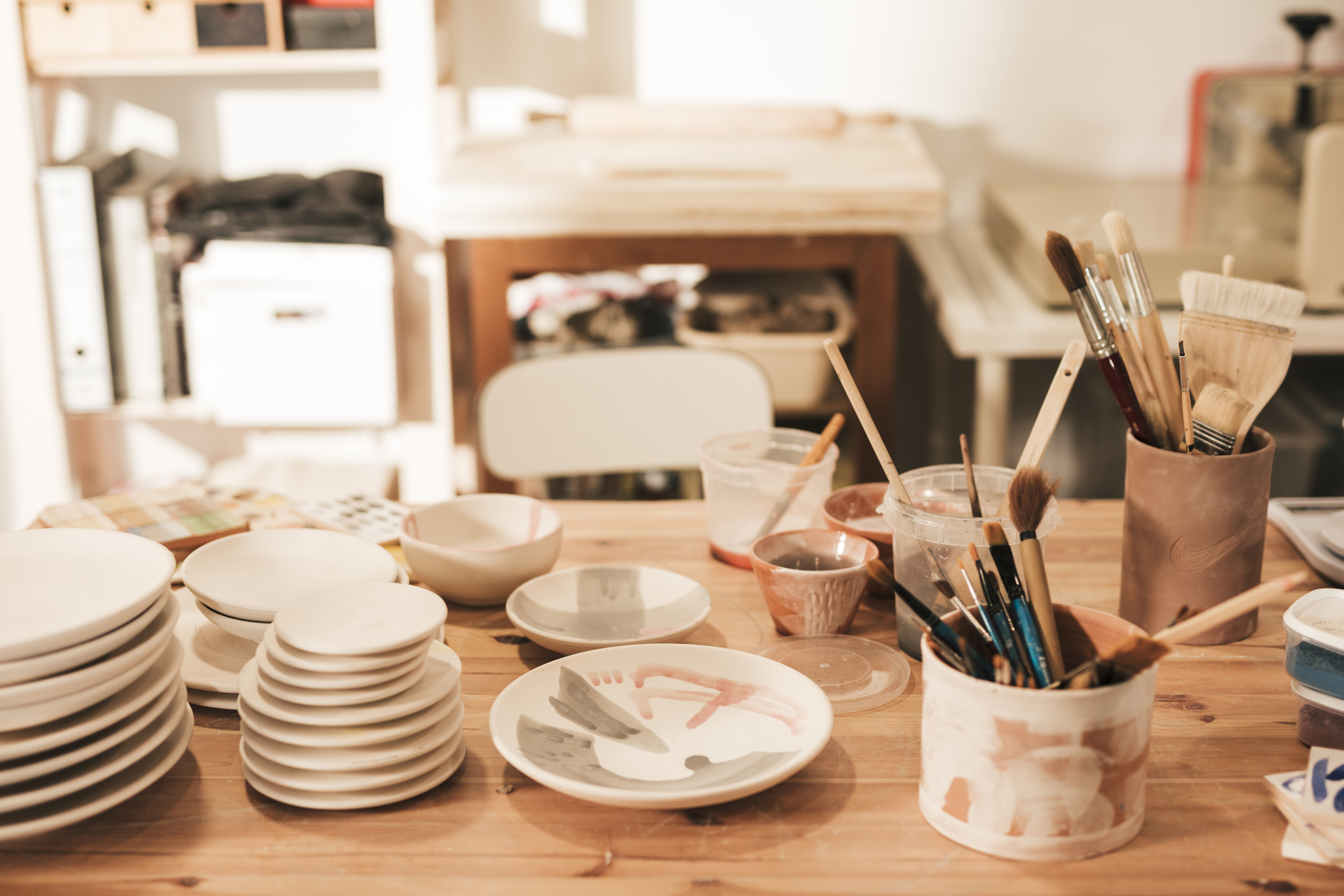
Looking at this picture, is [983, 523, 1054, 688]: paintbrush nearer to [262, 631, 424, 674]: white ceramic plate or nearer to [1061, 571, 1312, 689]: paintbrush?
[1061, 571, 1312, 689]: paintbrush

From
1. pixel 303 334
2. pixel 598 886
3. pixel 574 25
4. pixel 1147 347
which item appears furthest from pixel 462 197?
pixel 598 886

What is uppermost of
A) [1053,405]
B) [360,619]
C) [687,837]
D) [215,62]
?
[215,62]

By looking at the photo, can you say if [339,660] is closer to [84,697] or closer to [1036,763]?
[84,697]

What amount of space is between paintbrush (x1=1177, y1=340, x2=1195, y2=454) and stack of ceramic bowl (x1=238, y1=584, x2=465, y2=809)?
19.9 inches

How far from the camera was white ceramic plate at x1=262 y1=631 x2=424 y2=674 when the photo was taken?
64cm

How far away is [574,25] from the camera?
2029 mm

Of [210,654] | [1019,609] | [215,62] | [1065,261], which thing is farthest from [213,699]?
[215,62]

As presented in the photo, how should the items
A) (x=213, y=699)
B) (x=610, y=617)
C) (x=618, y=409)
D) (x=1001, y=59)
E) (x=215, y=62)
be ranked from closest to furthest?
(x=213, y=699) < (x=610, y=617) < (x=618, y=409) < (x=215, y=62) < (x=1001, y=59)

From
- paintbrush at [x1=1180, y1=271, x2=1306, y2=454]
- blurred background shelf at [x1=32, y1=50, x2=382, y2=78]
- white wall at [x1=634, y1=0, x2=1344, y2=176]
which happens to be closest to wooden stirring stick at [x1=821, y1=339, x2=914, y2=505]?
paintbrush at [x1=1180, y1=271, x2=1306, y2=454]

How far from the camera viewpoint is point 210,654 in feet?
2.63

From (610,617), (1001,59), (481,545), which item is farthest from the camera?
(1001,59)

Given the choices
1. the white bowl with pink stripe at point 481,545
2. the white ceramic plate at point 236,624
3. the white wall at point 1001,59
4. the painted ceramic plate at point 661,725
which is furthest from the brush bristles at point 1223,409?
the white wall at point 1001,59

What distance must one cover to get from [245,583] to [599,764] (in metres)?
0.31

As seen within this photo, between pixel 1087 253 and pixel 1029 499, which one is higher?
pixel 1087 253
